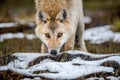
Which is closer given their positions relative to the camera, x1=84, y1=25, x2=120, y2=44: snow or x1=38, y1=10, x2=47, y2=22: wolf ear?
x1=38, y1=10, x2=47, y2=22: wolf ear

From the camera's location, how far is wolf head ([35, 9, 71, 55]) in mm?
8016

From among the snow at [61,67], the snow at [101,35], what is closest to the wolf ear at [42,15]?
the snow at [61,67]

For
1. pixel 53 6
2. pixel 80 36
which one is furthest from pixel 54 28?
pixel 80 36

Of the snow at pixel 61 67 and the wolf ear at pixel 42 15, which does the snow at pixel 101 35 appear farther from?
the snow at pixel 61 67

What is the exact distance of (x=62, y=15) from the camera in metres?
8.23

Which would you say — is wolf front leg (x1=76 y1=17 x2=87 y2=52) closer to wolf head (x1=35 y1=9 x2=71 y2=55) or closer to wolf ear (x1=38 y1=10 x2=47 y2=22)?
wolf head (x1=35 y1=9 x2=71 y2=55)

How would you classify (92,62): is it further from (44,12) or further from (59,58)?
(44,12)

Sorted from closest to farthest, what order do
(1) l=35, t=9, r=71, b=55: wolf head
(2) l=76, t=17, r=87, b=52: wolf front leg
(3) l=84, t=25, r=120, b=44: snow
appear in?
(1) l=35, t=9, r=71, b=55: wolf head, (2) l=76, t=17, r=87, b=52: wolf front leg, (3) l=84, t=25, r=120, b=44: snow

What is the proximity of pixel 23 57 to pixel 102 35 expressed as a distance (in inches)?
258

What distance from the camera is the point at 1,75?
626 cm

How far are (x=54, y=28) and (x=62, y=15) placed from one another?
347 millimetres

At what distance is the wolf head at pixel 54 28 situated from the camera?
802 centimetres

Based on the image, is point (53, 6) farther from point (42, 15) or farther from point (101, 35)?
point (101, 35)

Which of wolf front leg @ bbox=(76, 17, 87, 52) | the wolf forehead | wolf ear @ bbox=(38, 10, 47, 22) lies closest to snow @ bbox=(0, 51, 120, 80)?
wolf ear @ bbox=(38, 10, 47, 22)
